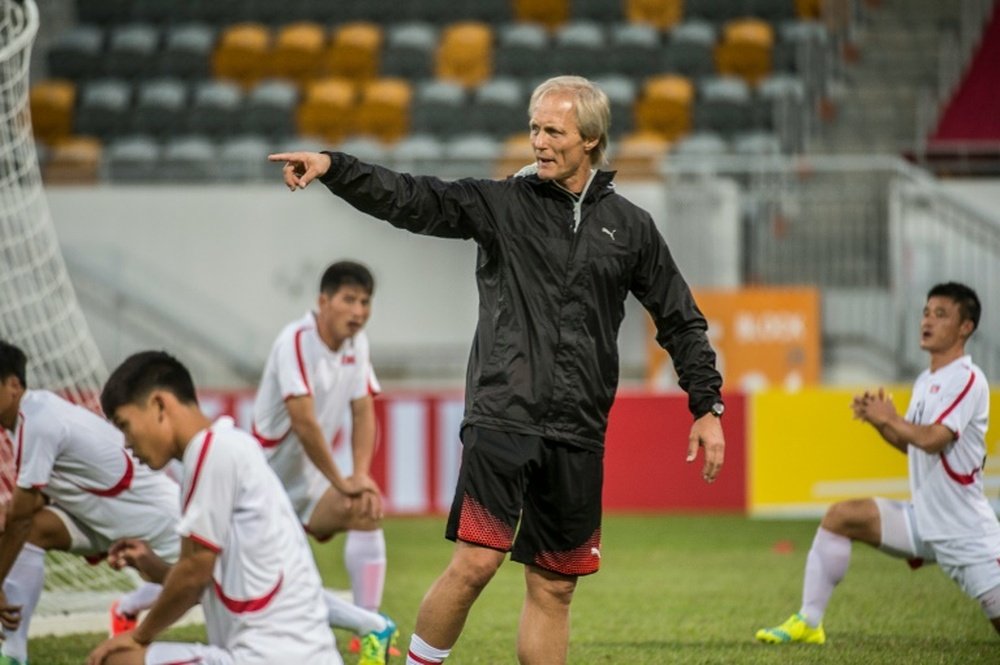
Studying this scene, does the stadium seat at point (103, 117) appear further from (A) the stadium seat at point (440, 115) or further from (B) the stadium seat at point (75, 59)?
(A) the stadium seat at point (440, 115)

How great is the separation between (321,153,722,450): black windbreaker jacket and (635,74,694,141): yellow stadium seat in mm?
12967

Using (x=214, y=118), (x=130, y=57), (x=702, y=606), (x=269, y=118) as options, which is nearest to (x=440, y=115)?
(x=269, y=118)

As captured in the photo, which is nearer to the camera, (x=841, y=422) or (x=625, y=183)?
(x=841, y=422)

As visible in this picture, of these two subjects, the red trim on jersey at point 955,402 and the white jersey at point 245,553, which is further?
the red trim on jersey at point 955,402

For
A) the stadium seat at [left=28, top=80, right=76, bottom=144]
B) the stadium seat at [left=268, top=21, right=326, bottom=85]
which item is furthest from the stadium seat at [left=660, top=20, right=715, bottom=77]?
the stadium seat at [left=28, top=80, right=76, bottom=144]

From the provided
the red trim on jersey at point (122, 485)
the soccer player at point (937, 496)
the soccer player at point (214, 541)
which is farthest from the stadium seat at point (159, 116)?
the soccer player at point (214, 541)

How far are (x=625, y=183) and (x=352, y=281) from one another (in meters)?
8.43

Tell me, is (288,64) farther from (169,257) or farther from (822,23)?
(822,23)

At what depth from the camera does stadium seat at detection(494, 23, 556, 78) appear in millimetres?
19031

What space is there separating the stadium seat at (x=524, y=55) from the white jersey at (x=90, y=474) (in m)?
13.0

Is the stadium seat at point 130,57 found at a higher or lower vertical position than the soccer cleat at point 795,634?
higher

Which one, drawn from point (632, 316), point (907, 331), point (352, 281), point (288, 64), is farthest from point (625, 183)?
point (352, 281)

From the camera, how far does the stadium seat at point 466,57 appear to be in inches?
765

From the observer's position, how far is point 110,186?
1593 centimetres
